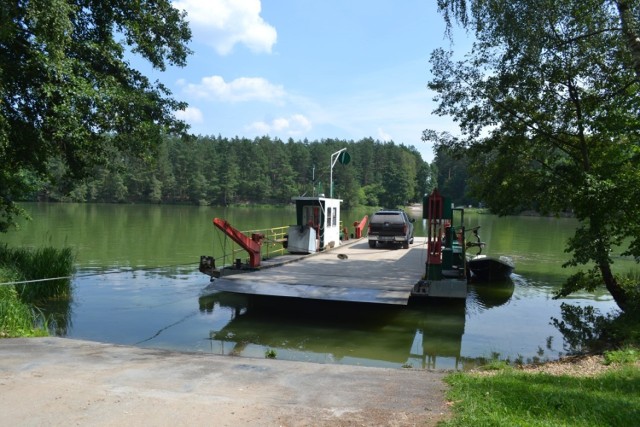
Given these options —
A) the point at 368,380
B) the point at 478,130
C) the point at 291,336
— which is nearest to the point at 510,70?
the point at 478,130

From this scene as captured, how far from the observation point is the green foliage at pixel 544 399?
15.2 feet

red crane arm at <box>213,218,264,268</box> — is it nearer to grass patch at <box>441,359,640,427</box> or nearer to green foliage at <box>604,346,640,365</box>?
grass patch at <box>441,359,640,427</box>

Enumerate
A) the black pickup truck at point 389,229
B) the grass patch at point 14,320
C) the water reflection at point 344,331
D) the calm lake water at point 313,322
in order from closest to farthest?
1. the grass patch at point 14,320
2. the water reflection at point 344,331
3. the calm lake water at point 313,322
4. the black pickup truck at point 389,229

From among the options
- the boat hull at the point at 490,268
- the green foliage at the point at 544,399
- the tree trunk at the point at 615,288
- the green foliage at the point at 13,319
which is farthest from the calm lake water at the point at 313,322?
the green foliage at the point at 544,399

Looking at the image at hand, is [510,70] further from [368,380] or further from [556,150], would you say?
[368,380]

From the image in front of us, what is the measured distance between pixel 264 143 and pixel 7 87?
11540cm

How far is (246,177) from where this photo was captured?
4429 inches

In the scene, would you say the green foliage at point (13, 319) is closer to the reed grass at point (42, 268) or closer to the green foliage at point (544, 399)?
the reed grass at point (42, 268)

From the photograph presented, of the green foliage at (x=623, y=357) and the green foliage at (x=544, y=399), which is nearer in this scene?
the green foliage at (x=544, y=399)

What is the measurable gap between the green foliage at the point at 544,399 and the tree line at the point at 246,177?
Answer: 8893cm

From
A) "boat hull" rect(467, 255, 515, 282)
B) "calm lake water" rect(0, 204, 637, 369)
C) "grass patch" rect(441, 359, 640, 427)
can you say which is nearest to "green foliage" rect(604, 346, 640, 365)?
"grass patch" rect(441, 359, 640, 427)

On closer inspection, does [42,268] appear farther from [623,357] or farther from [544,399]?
[623,357]

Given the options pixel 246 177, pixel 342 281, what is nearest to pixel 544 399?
pixel 342 281

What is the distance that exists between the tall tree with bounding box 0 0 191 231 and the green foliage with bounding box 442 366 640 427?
336 inches
